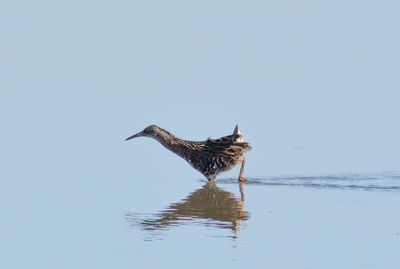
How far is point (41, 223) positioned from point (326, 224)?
4.44 metres

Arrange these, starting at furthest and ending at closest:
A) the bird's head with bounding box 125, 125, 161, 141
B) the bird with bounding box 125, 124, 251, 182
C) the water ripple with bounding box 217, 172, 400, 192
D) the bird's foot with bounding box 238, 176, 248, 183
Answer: the bird's head with bounding box 125, 125, 161, 141
the bird with bounding box 125, 124, 251, 182
the bird's foot with bounding box 238, 176, 248, 183
the water ripple with bounding box 217, 172, 400, 192

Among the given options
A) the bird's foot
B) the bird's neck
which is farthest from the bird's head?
the bird's foot

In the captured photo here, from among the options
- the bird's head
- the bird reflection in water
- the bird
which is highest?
the bird's head

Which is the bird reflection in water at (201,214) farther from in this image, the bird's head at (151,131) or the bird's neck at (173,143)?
the bird's head at (151,131)

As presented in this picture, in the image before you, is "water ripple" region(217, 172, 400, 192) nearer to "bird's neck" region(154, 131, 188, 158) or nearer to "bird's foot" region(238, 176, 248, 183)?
"bird's foot" region(238, 176, 248, 183)

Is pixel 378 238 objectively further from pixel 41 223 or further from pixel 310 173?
pixel 310 173

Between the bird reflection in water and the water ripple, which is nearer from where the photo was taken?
the bird reflection in water

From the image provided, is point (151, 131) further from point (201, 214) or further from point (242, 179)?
point (201, 214)

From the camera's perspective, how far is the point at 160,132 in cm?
1925

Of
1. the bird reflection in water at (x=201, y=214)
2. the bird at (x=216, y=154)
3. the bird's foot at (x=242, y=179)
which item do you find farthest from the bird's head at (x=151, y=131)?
the bird reflection in water at (x=201, y=214)

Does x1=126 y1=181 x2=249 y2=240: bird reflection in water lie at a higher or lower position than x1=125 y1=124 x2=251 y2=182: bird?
lower

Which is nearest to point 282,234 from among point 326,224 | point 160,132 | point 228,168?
point 326,224

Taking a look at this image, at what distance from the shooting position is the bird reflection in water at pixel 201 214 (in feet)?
39.6

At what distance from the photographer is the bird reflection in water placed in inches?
476
